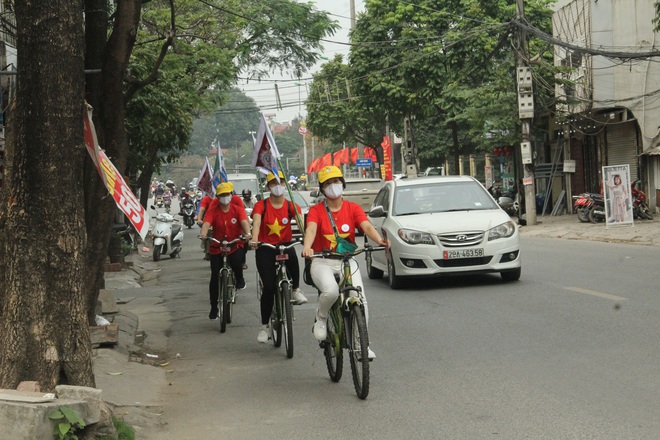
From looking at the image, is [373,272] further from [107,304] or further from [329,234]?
[329,234]

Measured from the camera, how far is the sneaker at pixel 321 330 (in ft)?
26.0

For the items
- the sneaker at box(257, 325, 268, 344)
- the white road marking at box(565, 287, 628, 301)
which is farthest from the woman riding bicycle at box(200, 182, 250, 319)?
the white road marking at box(565, 287, 628, 301)

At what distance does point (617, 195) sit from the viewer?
2528 cm

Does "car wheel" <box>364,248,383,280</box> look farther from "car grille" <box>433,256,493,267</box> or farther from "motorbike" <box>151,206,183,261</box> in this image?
"motorbike" <box>151,206,183,261</box>

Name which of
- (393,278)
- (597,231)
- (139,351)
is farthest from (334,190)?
(597,231)

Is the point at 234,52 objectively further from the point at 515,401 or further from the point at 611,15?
the point at 515,401

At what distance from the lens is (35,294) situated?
243 inches

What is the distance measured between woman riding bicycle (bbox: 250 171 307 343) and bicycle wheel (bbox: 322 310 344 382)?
5.46 feet

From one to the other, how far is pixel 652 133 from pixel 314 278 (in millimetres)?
25316

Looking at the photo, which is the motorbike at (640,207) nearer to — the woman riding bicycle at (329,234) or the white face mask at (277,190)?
the white face mask at (277,190)

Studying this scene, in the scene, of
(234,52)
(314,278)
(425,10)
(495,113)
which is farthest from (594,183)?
(314,278)

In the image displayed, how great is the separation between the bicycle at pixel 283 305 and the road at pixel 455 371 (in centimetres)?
22

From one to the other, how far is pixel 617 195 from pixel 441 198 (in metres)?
11.7

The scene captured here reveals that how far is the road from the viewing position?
6398 millimetres
